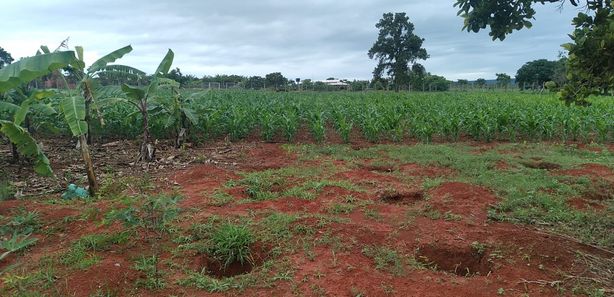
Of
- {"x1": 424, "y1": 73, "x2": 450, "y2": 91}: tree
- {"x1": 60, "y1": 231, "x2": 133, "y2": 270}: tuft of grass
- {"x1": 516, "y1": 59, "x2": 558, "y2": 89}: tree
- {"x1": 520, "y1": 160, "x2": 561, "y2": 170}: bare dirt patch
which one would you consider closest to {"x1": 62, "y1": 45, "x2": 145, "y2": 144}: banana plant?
{"x1": 60, "y1": 231, "x2": 133, "y2": 270}: tuft of grass

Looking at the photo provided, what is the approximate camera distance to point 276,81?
149 feet

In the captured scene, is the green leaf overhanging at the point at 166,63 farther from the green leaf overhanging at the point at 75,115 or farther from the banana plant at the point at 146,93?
the green leaf overhanging at the point at 75,115

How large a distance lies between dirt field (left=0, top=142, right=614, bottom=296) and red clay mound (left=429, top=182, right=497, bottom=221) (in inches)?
1.2

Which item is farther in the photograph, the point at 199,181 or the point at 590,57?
the point at 199,181

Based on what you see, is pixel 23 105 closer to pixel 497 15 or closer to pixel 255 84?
pixel 497 15

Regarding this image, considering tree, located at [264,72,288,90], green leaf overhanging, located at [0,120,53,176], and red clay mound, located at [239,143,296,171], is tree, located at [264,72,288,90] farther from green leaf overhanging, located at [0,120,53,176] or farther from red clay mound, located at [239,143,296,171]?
green leaf overhanging, located at [0,120,53,176]

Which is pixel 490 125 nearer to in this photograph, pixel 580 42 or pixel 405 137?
pixel 405 137

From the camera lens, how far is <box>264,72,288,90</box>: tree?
45375mm

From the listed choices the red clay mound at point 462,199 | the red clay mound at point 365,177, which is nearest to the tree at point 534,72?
the red clay mound at point 365,177

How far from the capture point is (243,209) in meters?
5.20

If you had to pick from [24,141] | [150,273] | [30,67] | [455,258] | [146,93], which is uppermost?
[30,67]

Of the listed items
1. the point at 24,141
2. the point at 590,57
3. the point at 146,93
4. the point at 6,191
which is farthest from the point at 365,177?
the point at 6,191

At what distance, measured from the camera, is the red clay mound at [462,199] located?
5254 mm

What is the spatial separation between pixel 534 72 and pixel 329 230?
58248 mm
